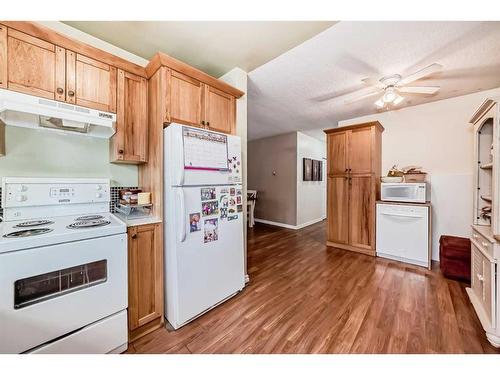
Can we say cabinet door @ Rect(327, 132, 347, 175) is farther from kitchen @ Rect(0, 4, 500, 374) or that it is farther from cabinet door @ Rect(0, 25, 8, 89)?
cabinet door @ Rect(0, 25, 8, 89)

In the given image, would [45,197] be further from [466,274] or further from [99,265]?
[466,274]

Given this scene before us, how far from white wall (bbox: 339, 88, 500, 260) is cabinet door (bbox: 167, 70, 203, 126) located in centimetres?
337

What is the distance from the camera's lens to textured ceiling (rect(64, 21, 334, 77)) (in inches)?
63.5

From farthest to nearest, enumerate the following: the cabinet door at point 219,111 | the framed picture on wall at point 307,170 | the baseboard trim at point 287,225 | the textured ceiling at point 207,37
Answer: the framed picture on wall at point 307,170, the baseboard trim at point 287,225, the cabinet door at point 219,111, the textured ceiling at point 207,37

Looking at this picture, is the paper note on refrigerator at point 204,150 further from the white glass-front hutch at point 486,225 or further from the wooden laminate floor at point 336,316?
the white glass-front hutch at point 486,225

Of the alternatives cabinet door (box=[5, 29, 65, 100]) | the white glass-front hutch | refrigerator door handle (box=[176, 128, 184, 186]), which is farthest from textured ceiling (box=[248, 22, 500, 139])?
cabinet door (box=[5, 29, 65, 100])

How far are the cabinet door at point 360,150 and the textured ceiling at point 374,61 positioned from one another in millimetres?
448

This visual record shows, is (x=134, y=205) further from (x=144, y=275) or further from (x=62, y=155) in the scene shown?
(x=62, y=155)

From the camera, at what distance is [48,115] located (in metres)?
1.26

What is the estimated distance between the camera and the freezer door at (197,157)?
1519mm

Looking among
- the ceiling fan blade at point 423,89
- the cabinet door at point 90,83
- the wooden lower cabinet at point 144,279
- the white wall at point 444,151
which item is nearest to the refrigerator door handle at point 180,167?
the wooden lower cabinet at point 144,279

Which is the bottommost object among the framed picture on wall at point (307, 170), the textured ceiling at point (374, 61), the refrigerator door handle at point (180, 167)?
the refrigerator door handle at point (180, 167)

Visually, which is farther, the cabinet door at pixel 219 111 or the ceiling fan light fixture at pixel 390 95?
the ceiling fan light fixture at pixel 390 95
